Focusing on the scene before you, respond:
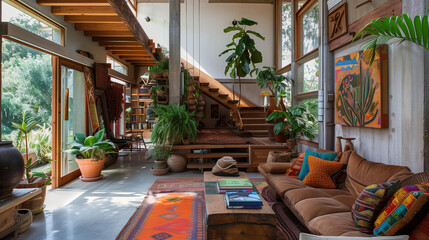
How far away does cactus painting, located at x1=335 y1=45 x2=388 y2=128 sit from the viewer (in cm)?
295

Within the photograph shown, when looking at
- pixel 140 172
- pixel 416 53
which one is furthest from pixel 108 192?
pixel 416 53

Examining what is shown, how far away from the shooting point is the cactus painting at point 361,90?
295 cm

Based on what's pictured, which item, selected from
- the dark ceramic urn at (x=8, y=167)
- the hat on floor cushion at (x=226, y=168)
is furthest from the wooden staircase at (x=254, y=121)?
the dark ceramic urn at (x=8, y=167)

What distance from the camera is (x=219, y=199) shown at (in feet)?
7.67

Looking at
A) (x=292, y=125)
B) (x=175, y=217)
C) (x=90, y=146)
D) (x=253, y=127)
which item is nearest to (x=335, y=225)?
(x=175, y=217)

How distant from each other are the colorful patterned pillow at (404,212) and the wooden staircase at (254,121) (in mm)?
5291

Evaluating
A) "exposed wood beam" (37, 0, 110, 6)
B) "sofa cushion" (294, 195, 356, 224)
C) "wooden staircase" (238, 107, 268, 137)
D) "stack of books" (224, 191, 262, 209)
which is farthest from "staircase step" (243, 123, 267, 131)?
"stack of books" (224, 191, 262, 209)

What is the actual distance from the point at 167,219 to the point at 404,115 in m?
2.64

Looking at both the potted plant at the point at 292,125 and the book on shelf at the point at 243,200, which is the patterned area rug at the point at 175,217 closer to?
the book on shelf at the point at 243,200

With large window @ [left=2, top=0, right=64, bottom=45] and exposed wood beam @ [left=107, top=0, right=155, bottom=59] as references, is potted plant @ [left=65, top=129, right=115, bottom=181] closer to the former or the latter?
large window @ [left=2, top=0, right=64, bottom=45]

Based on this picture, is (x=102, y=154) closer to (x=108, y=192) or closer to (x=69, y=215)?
(x=108, y=192)

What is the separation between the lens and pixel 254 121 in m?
Answer: 7.54

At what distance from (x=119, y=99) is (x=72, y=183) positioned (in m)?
2.82

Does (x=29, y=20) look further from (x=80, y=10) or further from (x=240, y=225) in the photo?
(x=240, y=225)
